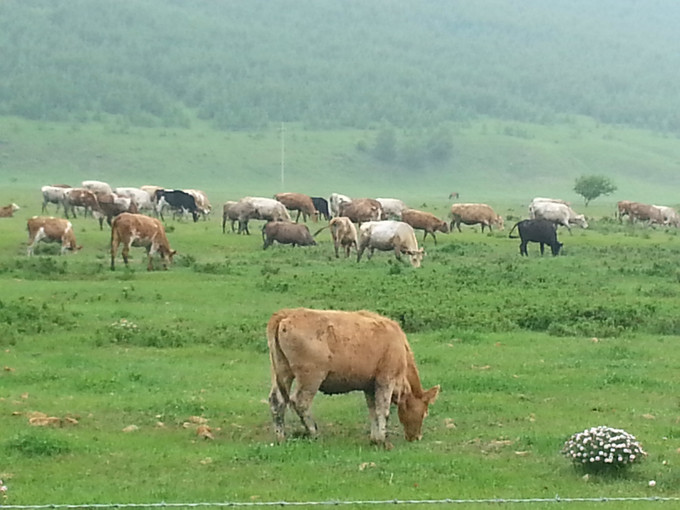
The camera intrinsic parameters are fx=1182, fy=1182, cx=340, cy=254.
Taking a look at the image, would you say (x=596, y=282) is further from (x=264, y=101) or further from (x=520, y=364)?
(x=264, y=101)

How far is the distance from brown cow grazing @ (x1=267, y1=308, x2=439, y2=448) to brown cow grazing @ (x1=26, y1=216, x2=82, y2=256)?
20.9m

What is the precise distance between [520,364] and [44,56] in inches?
5009

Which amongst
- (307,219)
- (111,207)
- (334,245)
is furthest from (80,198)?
(334,245)

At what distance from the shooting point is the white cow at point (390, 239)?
3350cm

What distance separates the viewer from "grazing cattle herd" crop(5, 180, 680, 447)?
1219 cm

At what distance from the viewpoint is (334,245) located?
119 feet

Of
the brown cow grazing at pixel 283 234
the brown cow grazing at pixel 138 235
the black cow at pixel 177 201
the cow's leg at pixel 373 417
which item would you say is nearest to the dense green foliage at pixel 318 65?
the black cow at pixel 177 201

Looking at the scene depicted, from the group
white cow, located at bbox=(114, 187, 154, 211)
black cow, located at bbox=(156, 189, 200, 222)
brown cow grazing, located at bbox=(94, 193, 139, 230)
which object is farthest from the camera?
white cow, located at bbox=(114, 187, 154, 211)

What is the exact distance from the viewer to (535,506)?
31.2 feet

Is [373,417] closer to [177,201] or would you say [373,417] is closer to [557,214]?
[557,214]

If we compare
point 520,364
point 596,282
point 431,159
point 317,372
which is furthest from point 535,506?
point 431,159

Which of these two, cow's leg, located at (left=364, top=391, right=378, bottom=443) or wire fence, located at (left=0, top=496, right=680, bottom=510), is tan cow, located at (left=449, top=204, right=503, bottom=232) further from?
wire fence, located at (left=0, top=496, right=680, bottom=510)

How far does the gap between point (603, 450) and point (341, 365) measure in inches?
114

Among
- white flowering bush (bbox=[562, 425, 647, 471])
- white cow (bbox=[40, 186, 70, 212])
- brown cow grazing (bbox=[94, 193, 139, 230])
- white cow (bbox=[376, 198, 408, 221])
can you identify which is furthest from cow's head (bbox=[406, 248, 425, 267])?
white cow (bbox=[40, 186, 70, 212])
